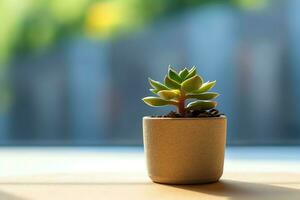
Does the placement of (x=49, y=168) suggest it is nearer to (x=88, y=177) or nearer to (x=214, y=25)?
(x=88, y=177)

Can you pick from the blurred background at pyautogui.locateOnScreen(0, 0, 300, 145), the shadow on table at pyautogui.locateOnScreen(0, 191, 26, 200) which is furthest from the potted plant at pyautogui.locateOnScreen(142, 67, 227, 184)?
the blurred background at pyautogui.locateOnScreen(0, 0, 300, 145)

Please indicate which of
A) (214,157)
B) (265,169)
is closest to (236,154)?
(265,169)

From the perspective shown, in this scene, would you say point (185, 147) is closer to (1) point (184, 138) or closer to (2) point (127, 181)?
(1) point (184, 138)

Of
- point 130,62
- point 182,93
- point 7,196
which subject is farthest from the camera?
point 130,62

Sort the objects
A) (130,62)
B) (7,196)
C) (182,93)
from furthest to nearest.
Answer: (130,62) < (182,93) < (7,196)

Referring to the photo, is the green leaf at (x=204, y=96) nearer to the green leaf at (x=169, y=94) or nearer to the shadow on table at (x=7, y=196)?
the green leaf at (x=169, y=94)

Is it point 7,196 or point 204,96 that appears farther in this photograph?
point 204,96

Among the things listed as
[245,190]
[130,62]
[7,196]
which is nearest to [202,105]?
[245,190]
